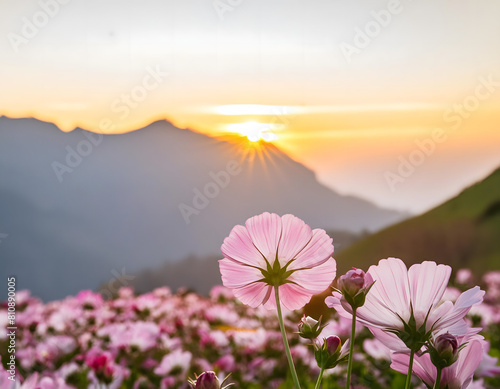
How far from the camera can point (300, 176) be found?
7016 mm

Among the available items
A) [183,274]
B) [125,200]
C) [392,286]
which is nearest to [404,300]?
[392,286]

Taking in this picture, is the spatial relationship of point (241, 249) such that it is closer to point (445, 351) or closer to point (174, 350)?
point (445, 351)

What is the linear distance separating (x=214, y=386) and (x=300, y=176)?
6766 mm

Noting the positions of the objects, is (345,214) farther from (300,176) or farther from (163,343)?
(163,343)

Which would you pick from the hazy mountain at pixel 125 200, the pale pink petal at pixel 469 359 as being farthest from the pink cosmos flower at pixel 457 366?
the hazy mountain at pixel 125 200

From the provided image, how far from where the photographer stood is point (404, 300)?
0.32 m

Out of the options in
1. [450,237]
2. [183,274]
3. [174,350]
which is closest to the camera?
[174,350]

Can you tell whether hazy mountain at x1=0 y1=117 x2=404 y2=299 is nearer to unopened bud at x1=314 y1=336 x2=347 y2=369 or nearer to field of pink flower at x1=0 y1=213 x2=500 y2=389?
field of pink flower at x1=0 y1=213 x2=500 y2=389

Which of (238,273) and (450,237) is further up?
(450,237)

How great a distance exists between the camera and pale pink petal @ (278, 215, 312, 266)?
34 centimetres

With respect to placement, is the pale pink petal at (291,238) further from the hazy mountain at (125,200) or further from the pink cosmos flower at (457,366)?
the hazy mountain at (125,200)

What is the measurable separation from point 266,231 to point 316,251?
38 millimetres

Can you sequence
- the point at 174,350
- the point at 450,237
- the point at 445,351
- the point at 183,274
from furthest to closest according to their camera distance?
the point at 450,237, the point at 183,274, the point at 174,350, the point at 445,351

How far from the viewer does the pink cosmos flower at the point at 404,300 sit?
1.02ft
